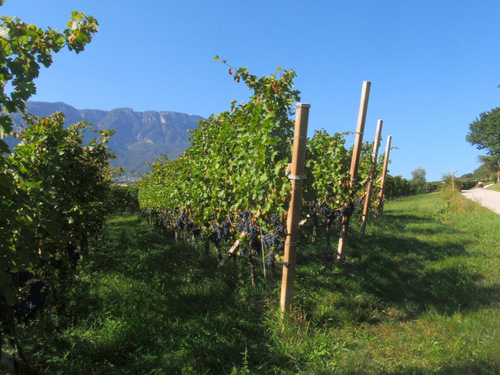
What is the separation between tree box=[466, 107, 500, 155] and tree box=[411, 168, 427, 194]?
34.2 feet

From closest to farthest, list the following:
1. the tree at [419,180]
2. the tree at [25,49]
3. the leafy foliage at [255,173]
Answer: the tree at [25,49] → the leafy foliage at [255,173] → the tree at [419,180]

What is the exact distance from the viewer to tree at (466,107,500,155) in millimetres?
45875

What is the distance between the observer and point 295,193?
3.58 meters

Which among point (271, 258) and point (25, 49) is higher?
point (25, 49)

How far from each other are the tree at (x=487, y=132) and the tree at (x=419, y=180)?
10.4 metres

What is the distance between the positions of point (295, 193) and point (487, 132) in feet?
188

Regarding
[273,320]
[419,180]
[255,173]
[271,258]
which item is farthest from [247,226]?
[419,180]

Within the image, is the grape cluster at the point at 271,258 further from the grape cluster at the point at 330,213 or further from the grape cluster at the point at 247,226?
the grape cluster at the point at 330,213

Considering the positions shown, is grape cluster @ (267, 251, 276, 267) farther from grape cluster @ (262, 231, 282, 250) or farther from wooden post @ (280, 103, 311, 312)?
wooden post @ (280, 103, 311, 312)

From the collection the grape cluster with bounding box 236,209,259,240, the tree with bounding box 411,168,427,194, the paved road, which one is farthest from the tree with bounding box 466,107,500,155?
the grape cluster with bounding box 236,209,259,240

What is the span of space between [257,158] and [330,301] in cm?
210

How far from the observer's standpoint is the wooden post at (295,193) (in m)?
3.48

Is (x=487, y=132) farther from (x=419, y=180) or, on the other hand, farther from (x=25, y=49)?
(x=25, y=49)

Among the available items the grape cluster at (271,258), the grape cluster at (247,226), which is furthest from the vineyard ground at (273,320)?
the grape cluster at (247,226)
